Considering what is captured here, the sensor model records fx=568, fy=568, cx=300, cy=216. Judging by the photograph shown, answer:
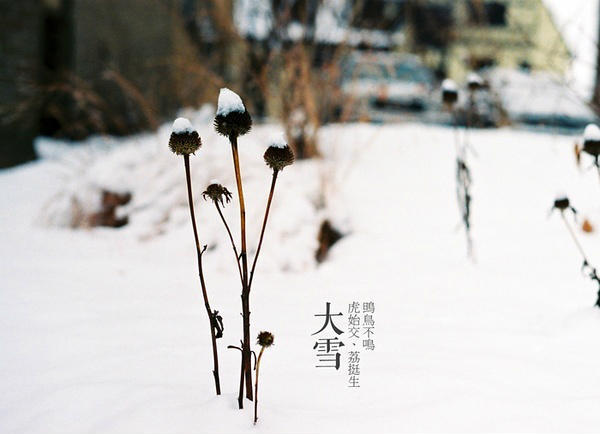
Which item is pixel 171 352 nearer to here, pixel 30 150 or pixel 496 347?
pixel 496 347

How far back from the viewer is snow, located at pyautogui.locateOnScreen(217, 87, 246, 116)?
1020 millimetres

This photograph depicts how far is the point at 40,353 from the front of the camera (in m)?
1.46

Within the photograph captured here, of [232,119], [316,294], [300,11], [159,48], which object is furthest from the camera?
[159,48]

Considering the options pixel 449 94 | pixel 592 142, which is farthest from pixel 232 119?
pixel 449 94

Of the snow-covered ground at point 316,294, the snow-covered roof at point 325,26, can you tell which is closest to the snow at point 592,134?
the snow-covered ground at point 316,294

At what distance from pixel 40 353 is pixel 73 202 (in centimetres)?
192

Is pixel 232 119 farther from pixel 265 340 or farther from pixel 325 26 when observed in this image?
pixel 325 26

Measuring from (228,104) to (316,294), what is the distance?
4.10 ft

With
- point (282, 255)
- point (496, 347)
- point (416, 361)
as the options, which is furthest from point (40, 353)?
point (282, 255)

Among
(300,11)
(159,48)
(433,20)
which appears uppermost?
(433,20)

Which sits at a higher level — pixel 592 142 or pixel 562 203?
pixel 592 142

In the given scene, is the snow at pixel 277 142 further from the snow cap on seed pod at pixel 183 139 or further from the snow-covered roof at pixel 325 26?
the snow-covered roof at pixel 325 26

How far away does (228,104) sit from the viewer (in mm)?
1030

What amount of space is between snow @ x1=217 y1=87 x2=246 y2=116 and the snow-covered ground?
1.94 ft
